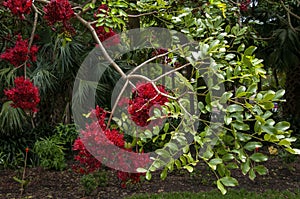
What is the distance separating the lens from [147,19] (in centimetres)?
282

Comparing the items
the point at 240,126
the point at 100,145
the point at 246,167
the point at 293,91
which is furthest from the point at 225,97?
the point at 293,91

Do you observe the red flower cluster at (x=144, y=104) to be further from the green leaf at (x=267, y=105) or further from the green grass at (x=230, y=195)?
the green grass at (x=230, y=195)

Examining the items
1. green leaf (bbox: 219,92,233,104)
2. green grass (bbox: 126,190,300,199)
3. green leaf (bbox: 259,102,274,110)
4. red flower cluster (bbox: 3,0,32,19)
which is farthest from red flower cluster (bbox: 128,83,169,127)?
green grass (bbox: 126,190,300,199)

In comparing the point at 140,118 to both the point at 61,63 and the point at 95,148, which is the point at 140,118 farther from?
the point at 61,63

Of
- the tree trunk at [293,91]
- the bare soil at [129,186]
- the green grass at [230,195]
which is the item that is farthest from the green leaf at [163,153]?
the tree trunk at [293,91]

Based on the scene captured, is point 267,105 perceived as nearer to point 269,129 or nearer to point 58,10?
point 269,129

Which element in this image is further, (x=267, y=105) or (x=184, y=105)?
(x=184, y=105)

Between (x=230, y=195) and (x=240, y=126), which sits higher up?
(x=240, y=126)

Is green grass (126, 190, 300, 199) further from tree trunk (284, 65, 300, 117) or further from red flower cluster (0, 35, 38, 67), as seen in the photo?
tree trunk (284, 65, 300, 117)

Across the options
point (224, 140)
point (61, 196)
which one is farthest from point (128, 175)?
point (61, 196)

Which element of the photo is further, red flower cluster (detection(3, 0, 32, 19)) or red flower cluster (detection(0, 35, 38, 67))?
red flower cluster (detection(0, 35, 38, 67))

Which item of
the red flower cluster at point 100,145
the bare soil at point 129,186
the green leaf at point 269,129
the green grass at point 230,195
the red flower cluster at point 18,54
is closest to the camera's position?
the green leaf at point 269,129

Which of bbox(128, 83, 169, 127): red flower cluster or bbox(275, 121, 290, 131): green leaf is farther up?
bbox(128, 83, 169, 127): red flower cluster

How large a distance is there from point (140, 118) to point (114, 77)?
4.72 metres
